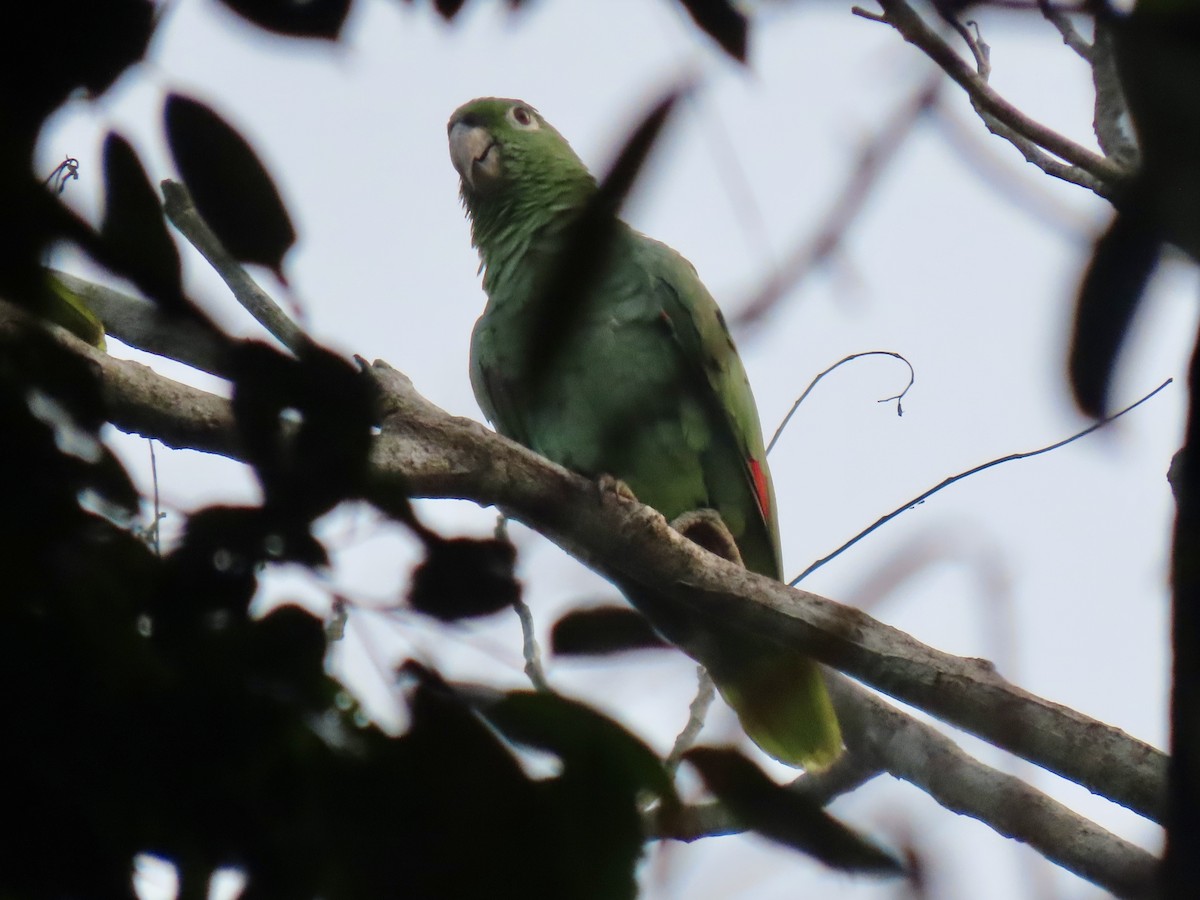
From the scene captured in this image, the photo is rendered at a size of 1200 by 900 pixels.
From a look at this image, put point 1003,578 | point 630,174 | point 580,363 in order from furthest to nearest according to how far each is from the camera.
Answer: point 580,363, point 1003,578, point 630,174

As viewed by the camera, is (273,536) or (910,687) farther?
(910,687)

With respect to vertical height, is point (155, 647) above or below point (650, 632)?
below

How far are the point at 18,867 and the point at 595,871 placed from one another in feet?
0.84

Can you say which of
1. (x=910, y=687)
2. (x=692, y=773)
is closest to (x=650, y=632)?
(x=692, y=773)

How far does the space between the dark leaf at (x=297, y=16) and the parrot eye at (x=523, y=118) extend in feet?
9.41

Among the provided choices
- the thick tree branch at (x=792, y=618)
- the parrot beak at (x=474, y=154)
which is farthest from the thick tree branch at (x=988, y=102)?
the parrot beak at (x=474, y=154)

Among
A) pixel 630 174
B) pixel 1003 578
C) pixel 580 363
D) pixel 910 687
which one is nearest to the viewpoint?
pixel 630 174

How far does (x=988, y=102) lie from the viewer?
0.81 metres

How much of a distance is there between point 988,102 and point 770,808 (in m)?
0.49

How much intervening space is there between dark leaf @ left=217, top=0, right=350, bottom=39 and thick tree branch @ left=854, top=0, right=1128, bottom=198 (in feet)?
0.81

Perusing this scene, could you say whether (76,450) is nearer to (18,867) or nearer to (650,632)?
(18,867)

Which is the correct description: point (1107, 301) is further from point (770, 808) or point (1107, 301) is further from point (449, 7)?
point (449, 7)

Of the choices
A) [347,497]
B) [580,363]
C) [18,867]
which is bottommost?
[18,867]

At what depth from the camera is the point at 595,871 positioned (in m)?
0.53
